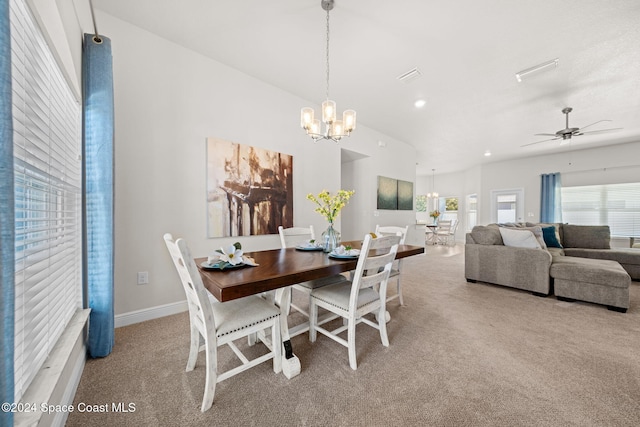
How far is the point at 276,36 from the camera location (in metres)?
2.37

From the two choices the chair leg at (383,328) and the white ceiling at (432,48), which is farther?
the white ceiling at (432,48)

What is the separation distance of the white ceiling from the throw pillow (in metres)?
1.99

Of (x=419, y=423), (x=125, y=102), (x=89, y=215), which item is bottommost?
(x=419, y=423)

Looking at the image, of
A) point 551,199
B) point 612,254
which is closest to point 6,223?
point 612,254

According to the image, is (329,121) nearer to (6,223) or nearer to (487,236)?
(6,223)

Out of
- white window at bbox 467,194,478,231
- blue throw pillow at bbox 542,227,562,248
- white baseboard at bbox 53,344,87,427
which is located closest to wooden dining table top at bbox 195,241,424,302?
white baseboard at bbox 53,344,87,427

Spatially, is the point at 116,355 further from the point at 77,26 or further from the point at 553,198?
the point at 553,198

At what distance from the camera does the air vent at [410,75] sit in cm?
284

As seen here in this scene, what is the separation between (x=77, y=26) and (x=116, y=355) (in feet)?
7.66

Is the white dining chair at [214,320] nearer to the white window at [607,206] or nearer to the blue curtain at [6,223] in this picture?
the blue curtain at [6,223]

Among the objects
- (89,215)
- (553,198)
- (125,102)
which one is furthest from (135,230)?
(553,198)

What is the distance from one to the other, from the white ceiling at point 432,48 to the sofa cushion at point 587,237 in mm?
1983

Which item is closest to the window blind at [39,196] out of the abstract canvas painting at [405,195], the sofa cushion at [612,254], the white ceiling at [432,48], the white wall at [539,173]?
the white ceiling at [432,48]

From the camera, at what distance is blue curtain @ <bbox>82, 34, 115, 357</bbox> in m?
1.64
